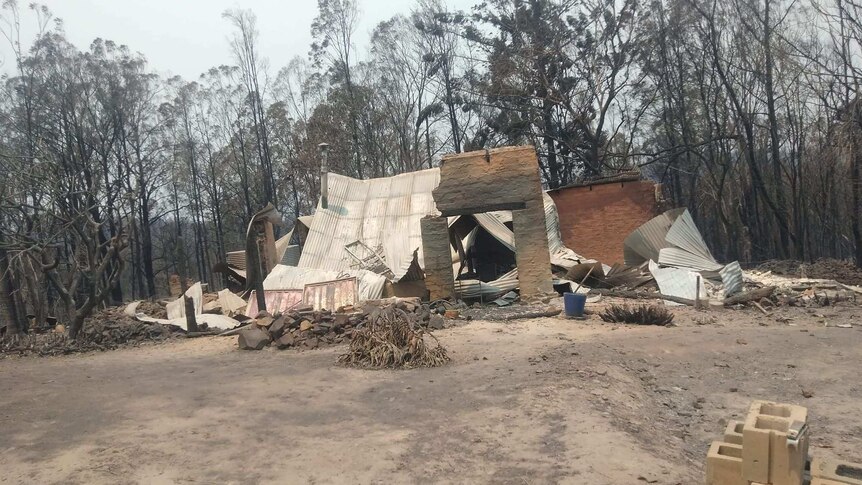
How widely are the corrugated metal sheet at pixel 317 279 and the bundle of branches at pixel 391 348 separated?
5694 millimetres

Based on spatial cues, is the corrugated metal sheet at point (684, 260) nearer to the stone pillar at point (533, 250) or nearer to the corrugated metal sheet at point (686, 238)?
the corrugated metal sheet at point (686, 238)

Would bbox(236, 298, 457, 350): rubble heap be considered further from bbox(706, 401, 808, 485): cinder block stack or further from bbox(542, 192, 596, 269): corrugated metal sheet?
bbox(706, 401, 808, 485): cinder block stack

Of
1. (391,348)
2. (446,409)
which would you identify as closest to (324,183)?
(391,348)

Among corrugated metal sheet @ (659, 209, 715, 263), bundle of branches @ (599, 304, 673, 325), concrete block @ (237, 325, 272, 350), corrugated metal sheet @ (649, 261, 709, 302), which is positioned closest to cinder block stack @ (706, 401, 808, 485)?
bundle of branches @ (599, 304, 673, 325)

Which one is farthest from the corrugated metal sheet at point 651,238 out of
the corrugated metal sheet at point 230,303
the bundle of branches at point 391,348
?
the corrugated metal sheet at point 230,303

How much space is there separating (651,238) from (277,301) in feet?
33.4

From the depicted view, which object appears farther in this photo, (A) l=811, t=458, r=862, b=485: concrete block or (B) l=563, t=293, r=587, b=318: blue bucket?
(B) l=563, t=293, r=587, b=318: blue bucket

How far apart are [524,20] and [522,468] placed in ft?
85.2

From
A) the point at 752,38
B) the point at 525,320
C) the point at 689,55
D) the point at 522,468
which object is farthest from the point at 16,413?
the point at 689,55

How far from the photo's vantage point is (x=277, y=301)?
15.3 m

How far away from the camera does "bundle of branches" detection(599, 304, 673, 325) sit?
37.1 ft

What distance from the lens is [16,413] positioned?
681 centimetres

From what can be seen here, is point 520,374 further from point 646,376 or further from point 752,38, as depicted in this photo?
point 752,38

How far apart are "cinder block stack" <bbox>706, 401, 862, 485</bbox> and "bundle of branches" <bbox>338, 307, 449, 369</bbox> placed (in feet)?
17.5
